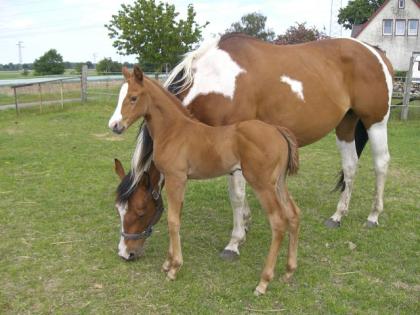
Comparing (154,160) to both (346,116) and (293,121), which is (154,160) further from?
(346,116)

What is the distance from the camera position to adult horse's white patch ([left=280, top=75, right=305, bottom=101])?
A: 3779 millimetres

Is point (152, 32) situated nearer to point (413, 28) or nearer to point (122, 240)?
point (122, 240)

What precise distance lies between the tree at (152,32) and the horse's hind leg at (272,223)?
42.7 feet

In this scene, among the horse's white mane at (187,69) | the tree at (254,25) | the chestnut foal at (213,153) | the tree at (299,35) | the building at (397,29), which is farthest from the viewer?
the tree at (254,25)

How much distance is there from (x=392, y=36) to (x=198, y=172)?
1411 inches

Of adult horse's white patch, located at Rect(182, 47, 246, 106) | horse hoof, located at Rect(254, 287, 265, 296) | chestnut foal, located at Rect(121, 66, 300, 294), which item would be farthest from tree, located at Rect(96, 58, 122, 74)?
horse hoof, located at Rect(254, 287, 265, 296)

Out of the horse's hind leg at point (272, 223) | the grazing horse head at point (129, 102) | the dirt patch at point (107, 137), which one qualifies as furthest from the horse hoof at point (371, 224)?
the dirt patch at point (107, 137)

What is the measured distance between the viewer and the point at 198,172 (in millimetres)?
3188

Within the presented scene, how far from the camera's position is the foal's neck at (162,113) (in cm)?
313

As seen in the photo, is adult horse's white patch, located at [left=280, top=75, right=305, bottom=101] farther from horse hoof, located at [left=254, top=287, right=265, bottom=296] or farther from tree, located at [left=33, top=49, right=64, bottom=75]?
tree, located at [left=33, top=49, right=64, bottom=75]

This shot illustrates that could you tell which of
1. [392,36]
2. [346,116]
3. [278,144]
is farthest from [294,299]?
[392,36]

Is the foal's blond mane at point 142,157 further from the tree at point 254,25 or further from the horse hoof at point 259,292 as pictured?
the tree at point 254,25

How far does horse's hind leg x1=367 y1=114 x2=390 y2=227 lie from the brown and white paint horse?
10mm

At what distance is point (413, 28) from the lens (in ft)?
112
